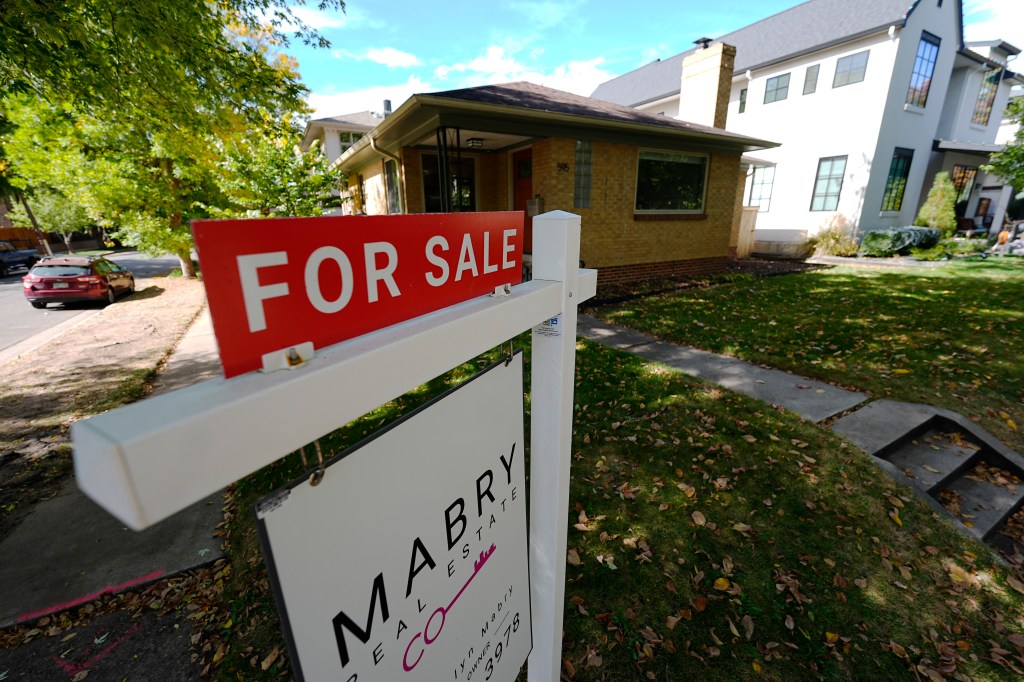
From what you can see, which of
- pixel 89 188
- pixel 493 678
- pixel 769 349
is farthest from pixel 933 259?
pixel 89 188

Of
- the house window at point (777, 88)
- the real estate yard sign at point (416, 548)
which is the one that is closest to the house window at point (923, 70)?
the house window at point (777, 88)

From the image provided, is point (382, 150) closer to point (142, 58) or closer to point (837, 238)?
point (142, 58)

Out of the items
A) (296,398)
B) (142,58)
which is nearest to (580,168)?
(142,58)

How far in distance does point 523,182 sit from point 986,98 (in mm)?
27954

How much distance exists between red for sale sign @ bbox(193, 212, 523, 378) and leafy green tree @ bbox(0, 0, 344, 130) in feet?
18.0

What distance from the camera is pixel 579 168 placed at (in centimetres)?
1024

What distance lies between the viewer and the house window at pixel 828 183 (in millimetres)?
17938

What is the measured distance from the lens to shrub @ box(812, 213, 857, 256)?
1712 cm

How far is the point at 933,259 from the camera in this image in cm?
1551

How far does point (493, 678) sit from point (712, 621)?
5.17 feet

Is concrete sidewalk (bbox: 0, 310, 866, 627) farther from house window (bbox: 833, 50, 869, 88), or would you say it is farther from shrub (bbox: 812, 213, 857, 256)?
house window (bbox: 833, 50, 869, 88)

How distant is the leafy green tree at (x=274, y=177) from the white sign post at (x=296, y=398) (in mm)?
9554

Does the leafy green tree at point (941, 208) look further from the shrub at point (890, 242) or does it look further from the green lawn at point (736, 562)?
the green lawn at point (736, 562)

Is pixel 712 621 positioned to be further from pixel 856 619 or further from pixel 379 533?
pixel 379 533
